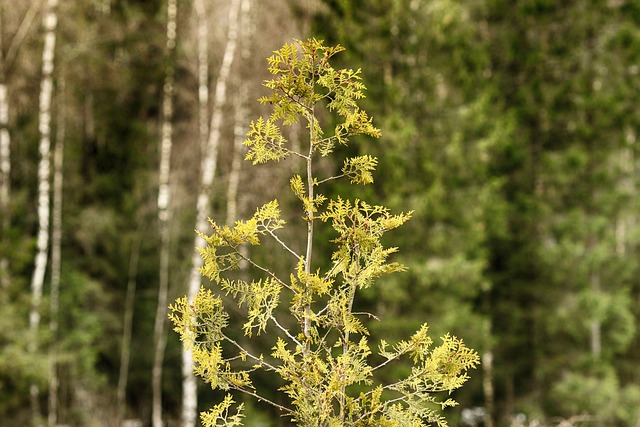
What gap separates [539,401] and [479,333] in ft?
11.6

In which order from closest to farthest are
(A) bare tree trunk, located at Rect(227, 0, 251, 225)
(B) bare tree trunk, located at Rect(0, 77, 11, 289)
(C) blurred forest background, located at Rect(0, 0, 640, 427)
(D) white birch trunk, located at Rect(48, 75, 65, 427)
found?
(B) bare tree trunk, located at Rect(0, 77, 11, 289)
(D) white birch trunk, located at Rect(48, 75, 65, 427)
(C) blurred forest background, located at Rect(0, 0, 640, 427)
(A) bare tree trunk, located at Rect(227, 0, 251, 225)

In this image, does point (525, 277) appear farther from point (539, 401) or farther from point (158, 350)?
point (158, 350)

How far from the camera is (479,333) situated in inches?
425

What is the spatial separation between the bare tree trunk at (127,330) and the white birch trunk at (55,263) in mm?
1051

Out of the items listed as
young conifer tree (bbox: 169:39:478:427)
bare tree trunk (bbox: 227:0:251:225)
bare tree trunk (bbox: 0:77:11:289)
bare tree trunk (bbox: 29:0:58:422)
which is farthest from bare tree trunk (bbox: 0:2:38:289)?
young conifer tree (bbox: 169:39:478:427)

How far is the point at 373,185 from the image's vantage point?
1015cm

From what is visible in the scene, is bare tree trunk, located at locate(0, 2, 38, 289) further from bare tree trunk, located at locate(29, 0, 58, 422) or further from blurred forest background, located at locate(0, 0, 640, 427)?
bare tree trunk, located at locate(29, 0, 58, 422)

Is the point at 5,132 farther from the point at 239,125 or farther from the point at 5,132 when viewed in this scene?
the point at 239,125

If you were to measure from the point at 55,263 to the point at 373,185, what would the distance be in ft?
16.4

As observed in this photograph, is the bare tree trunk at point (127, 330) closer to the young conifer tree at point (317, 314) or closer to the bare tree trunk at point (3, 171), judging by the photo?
the bare tree trunk at point (3, 171)

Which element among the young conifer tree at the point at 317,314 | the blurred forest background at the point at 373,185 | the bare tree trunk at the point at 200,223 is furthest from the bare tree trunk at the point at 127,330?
the young conifer tree at the point at 317,314

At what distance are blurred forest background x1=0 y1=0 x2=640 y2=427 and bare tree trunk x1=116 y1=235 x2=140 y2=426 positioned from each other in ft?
0.19

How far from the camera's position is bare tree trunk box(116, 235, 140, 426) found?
11174 millimetres

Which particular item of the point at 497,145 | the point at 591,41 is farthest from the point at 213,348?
the point at 591,41
